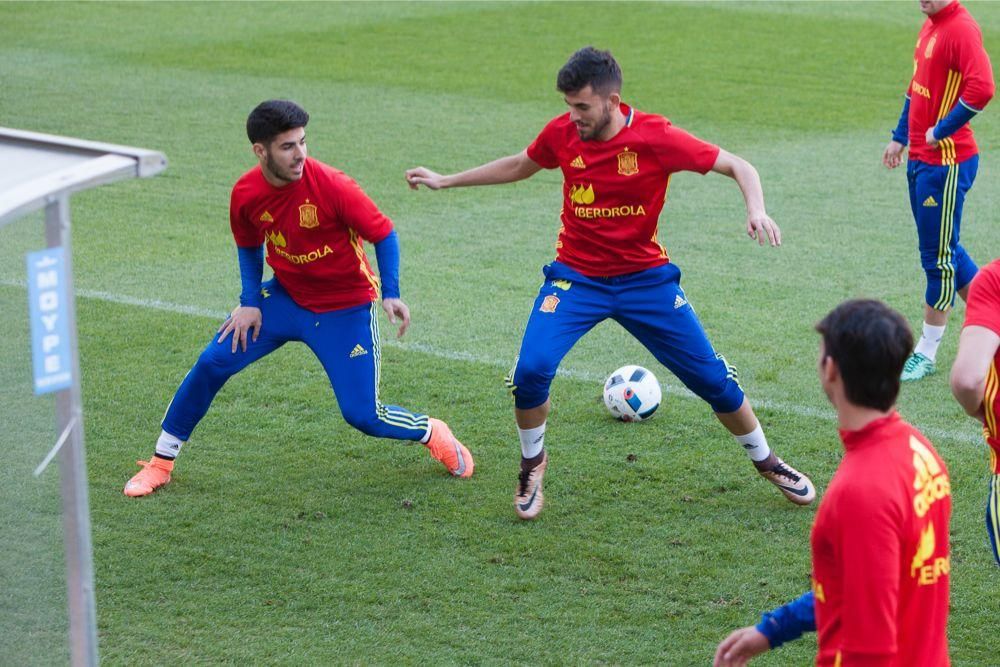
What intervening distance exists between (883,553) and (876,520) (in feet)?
0.23

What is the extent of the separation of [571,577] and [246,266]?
2.11 metres

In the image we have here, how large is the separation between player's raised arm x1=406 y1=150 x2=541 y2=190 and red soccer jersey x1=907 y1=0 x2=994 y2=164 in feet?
8.91

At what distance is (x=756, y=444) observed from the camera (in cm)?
633

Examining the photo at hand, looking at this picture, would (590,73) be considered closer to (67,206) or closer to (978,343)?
(978,343)

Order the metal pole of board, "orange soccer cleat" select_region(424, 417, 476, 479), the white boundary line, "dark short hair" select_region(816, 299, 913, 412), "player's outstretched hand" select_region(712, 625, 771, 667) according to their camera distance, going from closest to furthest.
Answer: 1. "dark short hair" select_region(816, 299, 913, 412)
2. "player's outstretched hand" select_region(712, 625, 771, 667)
3. the metal pole of board
4. "orange soccer cleat" select_region(424, 417, 476, 479)
5. the white boundary line

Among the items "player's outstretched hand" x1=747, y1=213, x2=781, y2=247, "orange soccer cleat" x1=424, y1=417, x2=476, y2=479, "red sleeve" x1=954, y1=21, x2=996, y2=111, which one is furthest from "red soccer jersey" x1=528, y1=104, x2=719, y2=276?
"red sleeve" x1=954, y1=21, x2=996, y2=111

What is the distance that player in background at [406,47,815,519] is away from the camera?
605 cm

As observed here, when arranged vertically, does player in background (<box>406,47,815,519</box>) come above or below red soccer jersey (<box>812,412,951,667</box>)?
above

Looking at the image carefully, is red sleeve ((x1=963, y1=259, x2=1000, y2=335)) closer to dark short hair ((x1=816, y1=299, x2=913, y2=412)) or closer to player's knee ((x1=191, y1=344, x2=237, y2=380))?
dark short hair ((x1=816, y1=299, x2=913, y2=412))

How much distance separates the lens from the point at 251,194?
621 cm

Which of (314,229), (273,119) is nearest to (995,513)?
(314,229)

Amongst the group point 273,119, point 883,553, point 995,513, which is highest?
point 273,119

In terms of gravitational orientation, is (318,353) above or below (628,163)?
below

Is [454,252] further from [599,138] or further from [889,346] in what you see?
[889,346]
